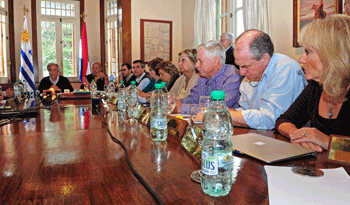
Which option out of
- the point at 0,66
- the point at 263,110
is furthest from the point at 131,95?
the point at 0,66

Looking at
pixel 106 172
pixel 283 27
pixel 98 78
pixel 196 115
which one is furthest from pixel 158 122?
pixel 98 78

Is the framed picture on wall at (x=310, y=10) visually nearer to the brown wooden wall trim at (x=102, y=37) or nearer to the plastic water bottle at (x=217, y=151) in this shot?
the plastic water bottle at (x=217, y=151)

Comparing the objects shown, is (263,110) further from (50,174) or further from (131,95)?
(50,174)

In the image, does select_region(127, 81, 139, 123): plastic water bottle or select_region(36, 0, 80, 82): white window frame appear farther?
select_region(36, 0, 80, 82): white window frame

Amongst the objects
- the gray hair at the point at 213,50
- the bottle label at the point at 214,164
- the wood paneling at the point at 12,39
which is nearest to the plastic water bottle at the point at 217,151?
the bottle label at the point at 214,164

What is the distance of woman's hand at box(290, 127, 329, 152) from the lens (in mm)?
1030

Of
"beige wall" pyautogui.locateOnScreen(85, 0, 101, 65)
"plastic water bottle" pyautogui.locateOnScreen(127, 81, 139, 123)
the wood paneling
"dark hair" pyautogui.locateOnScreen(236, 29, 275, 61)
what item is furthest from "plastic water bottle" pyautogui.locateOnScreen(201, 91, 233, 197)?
"beige wall" pyautogui.locateOnScreen(85, 0, 101, 65)

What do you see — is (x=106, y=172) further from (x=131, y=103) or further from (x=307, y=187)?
(x=131, y=103)

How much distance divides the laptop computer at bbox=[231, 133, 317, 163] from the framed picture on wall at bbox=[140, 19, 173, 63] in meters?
5.40

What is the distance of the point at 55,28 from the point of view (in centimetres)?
765

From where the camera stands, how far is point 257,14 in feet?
12.5

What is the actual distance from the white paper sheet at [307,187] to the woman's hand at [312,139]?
259 mm

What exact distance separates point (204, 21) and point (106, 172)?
5069 mm

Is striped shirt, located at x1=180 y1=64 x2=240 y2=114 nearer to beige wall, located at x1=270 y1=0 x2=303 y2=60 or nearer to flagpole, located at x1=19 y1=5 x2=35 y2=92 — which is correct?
beige wall, located at x1=270 y1=0 x2=303 y2=60
